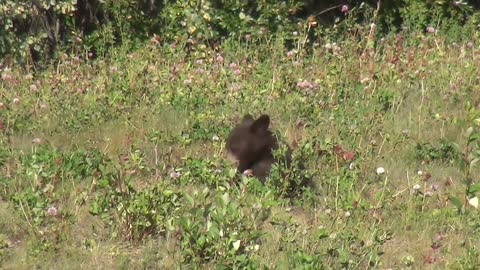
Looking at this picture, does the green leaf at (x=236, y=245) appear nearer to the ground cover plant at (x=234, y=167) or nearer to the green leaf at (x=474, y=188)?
the ground cover plant at (x=234, y=167)

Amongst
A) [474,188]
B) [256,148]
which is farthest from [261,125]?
[474,188]

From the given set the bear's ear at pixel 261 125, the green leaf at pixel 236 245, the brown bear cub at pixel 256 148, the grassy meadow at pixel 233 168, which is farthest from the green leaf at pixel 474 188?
the green leaf at pixel 236 245

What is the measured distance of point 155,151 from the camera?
634 cm

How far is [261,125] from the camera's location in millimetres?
6133

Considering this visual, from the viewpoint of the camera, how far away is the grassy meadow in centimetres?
500

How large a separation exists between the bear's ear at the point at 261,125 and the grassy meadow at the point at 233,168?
32cm

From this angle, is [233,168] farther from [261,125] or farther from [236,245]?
[236,245]

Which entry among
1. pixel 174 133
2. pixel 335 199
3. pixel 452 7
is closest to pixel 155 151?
pixel 174 133

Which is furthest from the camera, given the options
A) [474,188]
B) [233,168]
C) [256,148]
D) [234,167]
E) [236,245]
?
[256,148]

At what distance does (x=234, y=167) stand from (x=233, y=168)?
0.55 ft

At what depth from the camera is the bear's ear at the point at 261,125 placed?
20.0 feet

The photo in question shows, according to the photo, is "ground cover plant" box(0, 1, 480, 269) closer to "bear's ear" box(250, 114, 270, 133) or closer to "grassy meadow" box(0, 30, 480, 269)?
"grassy meadow" box(0, 30, 480, 269)

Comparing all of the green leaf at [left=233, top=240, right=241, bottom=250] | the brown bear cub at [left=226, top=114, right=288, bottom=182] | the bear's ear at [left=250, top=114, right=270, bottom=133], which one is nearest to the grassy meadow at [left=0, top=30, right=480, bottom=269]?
the green leaf at [left=233, top=240, right=241, bottom=250]

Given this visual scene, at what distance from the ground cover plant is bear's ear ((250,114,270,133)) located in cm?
25
